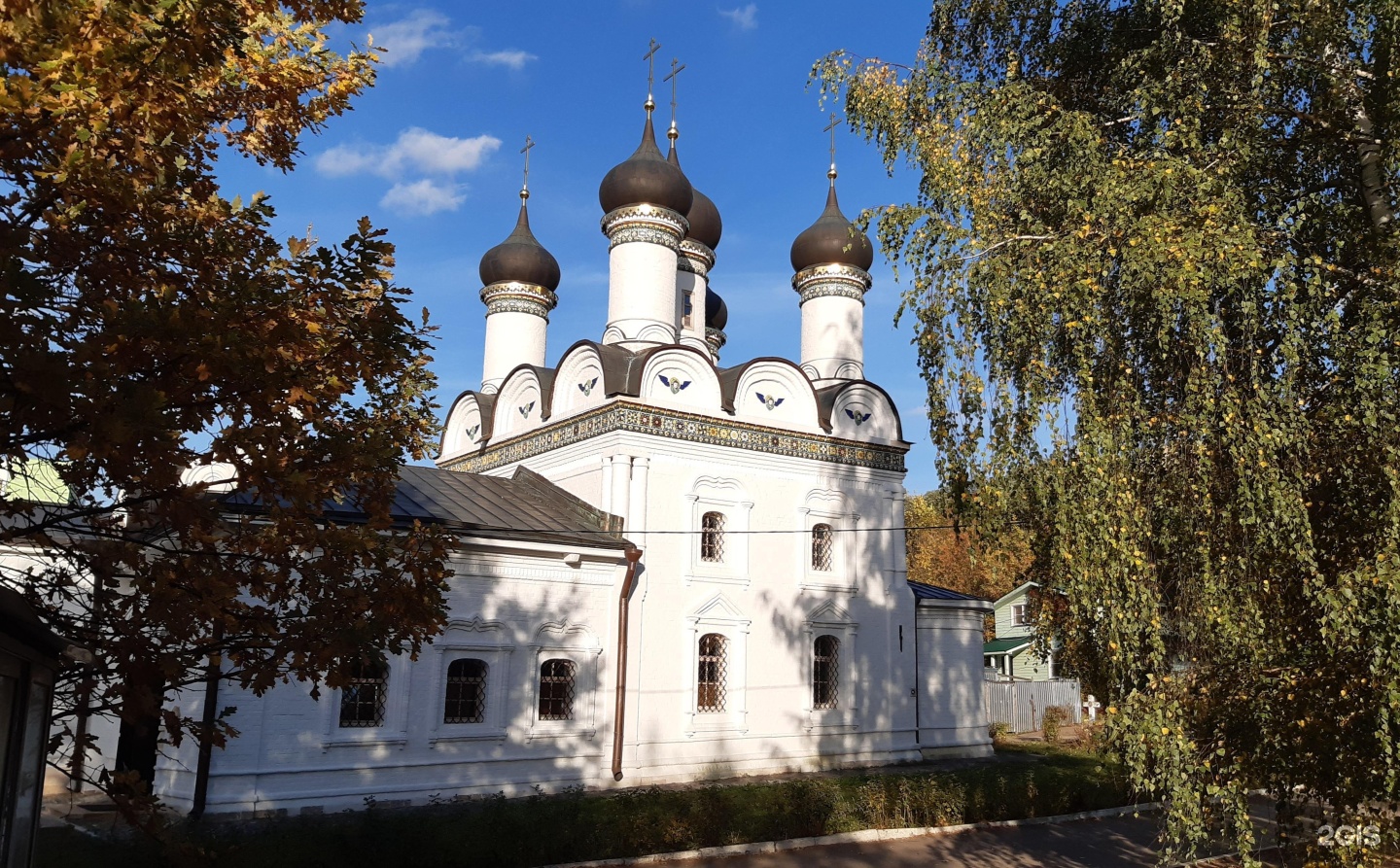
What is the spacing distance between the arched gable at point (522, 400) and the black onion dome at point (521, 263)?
11.6 feet

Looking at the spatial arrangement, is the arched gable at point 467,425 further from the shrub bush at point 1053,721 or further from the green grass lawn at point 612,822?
the shrub bush at point 1053,721

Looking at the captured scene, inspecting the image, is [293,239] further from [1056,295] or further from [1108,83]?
[1108,83]

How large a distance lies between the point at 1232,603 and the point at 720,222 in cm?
1709

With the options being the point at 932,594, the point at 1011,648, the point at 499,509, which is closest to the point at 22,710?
the point at 499,509

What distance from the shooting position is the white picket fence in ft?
81.7

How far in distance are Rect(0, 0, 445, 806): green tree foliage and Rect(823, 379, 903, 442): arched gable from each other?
1317 cm

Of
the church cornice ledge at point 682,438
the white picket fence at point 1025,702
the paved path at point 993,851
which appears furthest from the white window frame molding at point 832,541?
the white picket fence at point 1025,702

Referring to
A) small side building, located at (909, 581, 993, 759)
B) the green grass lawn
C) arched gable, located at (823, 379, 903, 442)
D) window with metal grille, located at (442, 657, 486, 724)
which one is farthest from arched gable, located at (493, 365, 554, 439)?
small side building, located at (909, 581, 993, 759)

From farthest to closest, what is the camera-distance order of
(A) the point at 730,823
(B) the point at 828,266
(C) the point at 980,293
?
(B) the point at 828,266, (A) the point at 730,823, (C) the point at 980,293

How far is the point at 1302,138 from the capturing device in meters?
6.52

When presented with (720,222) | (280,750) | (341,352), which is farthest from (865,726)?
(341,352)

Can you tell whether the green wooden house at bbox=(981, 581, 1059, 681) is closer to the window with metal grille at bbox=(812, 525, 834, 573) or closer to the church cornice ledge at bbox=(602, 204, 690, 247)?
the window with metal grille at bbox=(812, 525, 834, 573)

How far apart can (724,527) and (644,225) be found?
224 inches

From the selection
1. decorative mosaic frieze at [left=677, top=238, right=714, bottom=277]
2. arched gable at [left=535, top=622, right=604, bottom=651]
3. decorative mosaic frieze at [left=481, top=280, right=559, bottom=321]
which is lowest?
arched gable at [left=535, top=622, right=604, bottom=651]
